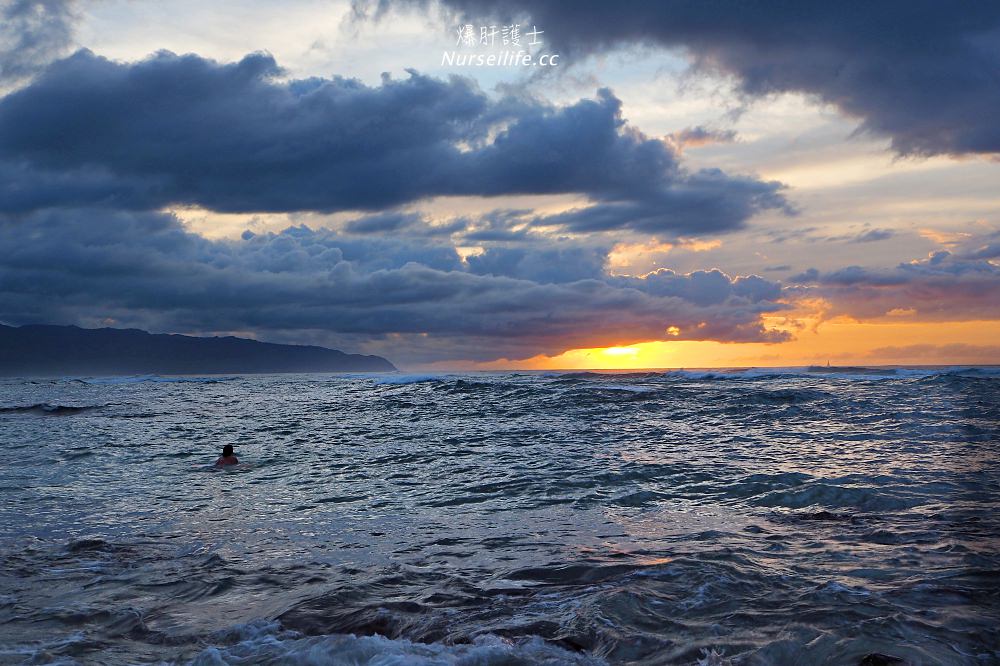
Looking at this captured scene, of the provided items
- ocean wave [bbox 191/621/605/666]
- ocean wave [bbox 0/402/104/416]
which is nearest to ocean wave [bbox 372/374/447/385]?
ocean wave [bbox 0/402/104/416]

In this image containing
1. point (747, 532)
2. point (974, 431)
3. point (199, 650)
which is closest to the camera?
point (199, 650)

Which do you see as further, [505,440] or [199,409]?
[199,409]

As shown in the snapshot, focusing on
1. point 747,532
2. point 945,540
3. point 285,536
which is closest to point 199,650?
point 285,536

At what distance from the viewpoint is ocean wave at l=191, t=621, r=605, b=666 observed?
209 inches

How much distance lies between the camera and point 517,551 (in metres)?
8.77

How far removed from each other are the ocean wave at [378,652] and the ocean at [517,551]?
26mm

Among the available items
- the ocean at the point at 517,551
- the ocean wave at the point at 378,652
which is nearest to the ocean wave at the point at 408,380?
the ocean at the point at 517,551

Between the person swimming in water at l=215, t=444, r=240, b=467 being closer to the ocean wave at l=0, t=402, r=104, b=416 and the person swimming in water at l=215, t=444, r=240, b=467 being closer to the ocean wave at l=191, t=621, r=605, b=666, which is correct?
the ocean wave at l=191, t=621, r=605, b=666

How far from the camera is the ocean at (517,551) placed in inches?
225

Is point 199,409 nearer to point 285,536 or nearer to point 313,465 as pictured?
point 313,465

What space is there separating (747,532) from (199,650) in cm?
749

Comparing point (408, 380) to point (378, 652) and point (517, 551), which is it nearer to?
point (517, 551)

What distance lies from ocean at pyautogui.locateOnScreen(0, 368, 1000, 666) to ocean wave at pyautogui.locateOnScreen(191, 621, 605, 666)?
0.03 meters

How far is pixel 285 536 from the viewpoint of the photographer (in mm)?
9961
